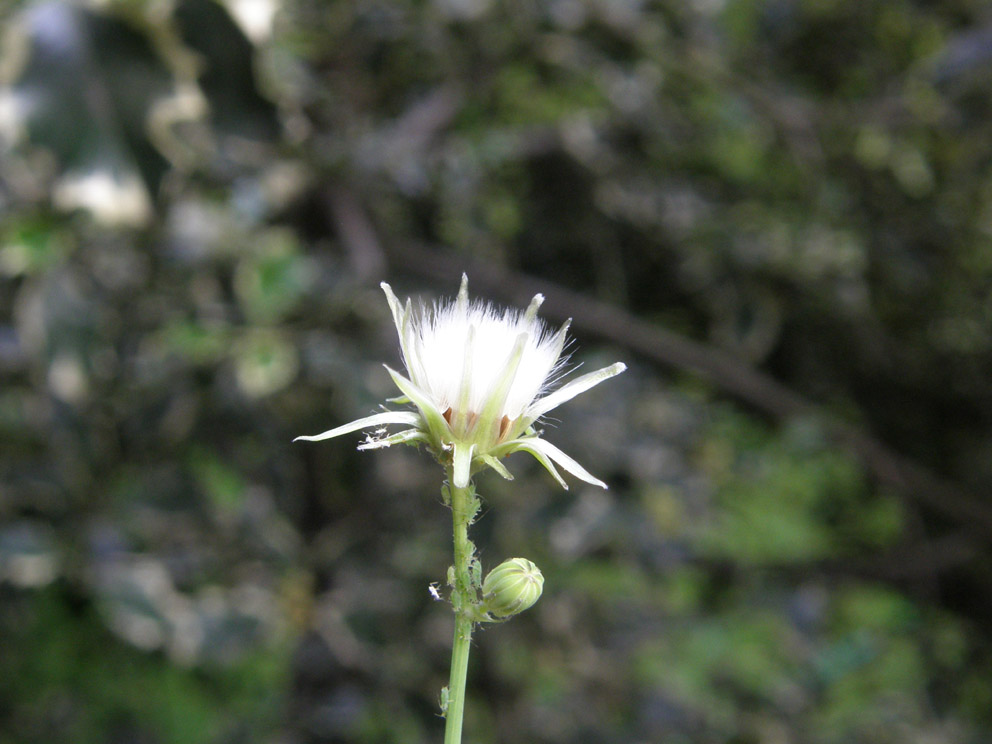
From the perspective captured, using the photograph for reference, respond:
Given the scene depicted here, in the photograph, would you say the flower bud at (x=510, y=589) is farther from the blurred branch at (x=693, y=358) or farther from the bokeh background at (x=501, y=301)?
the blurred branch at (x=693, y=358)

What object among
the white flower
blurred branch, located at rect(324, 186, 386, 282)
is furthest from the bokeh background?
the white flower

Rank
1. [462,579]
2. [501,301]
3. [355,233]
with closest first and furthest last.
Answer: [462,579]
[355,233]
[501,301]

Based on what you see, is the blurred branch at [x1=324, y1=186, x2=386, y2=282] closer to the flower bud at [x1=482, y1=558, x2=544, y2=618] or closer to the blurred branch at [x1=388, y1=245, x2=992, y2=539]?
the blurred branch at [x1=388, y1=245, x2=992, y2=539]

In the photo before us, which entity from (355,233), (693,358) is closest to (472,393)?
(355,233)

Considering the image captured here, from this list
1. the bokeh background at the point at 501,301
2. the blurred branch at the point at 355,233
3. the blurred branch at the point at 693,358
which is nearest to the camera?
the bokeh background at the point at 501,301

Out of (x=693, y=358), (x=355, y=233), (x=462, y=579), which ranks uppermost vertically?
(x=693, y=358)

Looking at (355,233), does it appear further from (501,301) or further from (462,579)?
(462,579)

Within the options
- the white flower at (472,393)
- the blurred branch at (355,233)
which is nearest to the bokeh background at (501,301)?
the blurred branch at (355,233)
